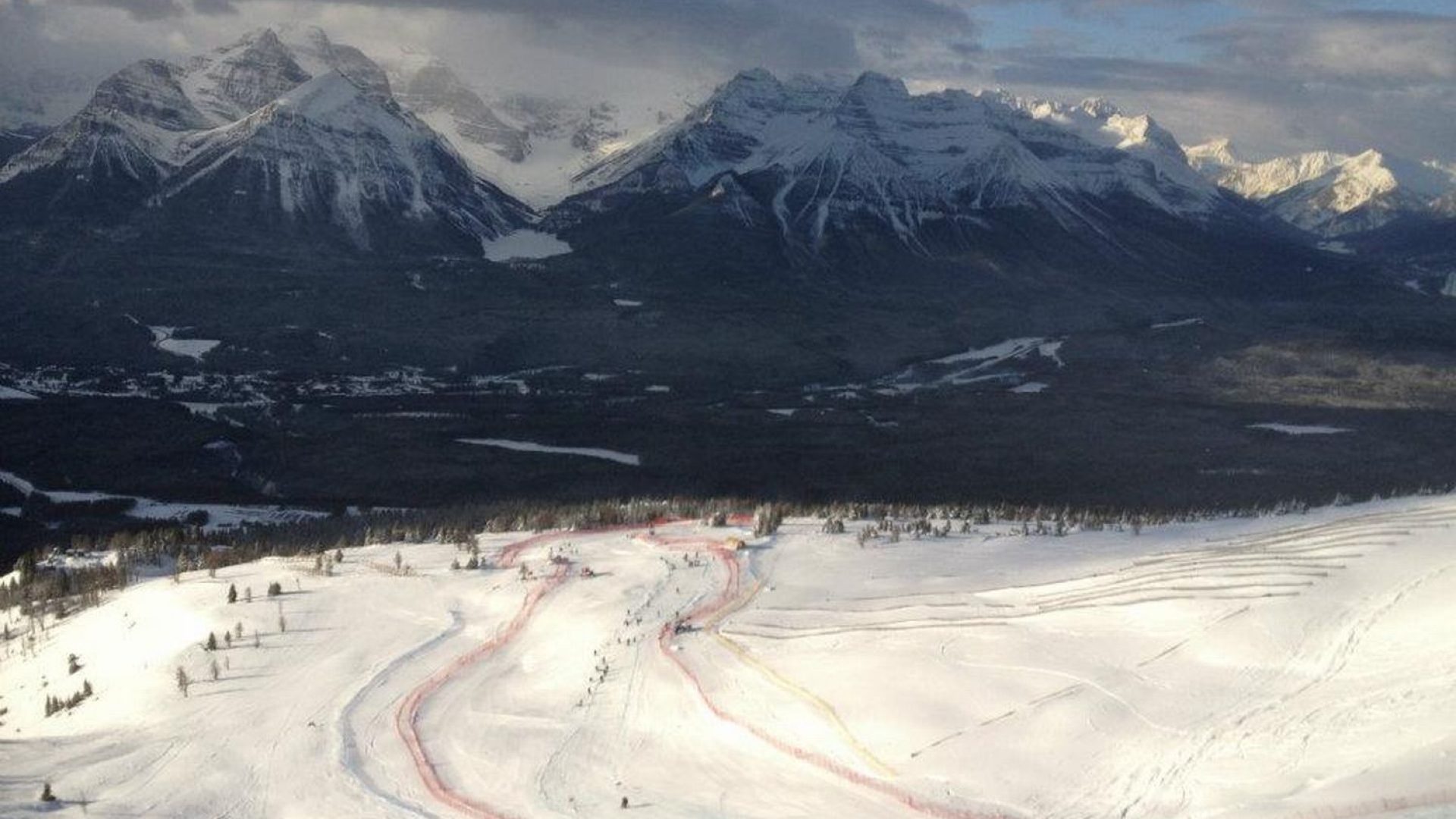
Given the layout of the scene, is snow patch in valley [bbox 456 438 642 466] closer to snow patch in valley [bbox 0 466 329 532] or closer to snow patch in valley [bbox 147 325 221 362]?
snow patch in valley [bbox 0 466 329 532]

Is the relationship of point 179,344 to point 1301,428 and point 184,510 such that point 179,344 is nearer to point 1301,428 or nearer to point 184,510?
point 184,510

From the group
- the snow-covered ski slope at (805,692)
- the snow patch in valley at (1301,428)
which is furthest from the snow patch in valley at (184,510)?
the snow patch in valley at (1301,428)

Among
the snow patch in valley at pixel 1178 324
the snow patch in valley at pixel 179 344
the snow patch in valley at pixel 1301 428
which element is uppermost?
the snow patch in valley at pixel 1178 324

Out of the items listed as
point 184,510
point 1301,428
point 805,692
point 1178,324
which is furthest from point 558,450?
point 1178,324

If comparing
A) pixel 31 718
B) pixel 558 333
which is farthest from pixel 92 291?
pixel 31 718

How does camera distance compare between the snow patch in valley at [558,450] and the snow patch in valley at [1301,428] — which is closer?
the snow patch in valley at [558,450]

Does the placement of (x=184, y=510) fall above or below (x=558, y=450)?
below

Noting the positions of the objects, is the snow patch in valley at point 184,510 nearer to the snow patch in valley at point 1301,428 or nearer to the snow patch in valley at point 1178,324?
the snow patch in valley at point 1301,428
